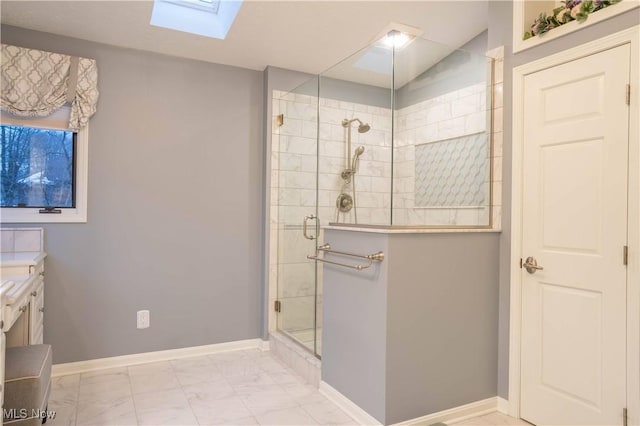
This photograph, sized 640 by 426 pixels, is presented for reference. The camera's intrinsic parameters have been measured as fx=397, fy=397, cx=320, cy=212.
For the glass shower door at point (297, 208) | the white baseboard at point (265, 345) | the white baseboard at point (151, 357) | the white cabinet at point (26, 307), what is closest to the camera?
the white cabinet at point (26, 307)

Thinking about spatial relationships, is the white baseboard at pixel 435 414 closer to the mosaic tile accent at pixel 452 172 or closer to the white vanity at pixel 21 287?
the mosaic tile accent at pixel 452 172

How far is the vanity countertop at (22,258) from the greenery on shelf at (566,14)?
314 cm

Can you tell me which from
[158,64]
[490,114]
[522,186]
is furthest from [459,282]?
[158,64]

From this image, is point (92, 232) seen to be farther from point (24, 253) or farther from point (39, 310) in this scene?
point (39, 310)

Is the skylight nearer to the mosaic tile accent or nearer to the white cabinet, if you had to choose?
the mosaic tile accent

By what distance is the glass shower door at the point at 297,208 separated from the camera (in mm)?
3170

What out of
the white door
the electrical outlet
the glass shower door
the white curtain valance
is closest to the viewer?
the white door

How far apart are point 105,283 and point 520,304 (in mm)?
2833

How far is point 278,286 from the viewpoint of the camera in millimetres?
3475

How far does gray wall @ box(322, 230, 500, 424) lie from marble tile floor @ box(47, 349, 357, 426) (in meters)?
→ 0.32

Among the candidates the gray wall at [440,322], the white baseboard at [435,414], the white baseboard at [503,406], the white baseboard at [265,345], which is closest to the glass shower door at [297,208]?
the white baseboard at [265,345]

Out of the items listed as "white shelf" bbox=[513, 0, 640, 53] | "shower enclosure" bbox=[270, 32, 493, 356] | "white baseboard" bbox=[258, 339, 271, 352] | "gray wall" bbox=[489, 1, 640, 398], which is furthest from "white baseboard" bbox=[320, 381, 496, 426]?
"white shelf" bbox=[513, 0, 640, 53]

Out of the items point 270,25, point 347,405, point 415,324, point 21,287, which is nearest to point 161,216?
point 21,287

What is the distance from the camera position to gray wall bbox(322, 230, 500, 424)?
6.73 feet
